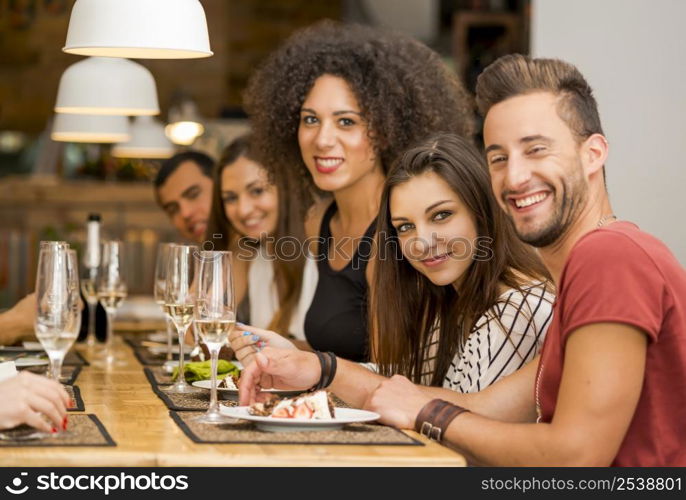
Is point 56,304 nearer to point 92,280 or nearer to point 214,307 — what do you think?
point 214,307

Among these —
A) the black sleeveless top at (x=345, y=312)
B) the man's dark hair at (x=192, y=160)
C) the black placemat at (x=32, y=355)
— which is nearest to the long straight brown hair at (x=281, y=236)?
the black sleeveless top at (x=345, y=312)

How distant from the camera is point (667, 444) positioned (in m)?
1.69

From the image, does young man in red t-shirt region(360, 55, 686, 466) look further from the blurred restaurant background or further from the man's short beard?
the blurred restaurant background

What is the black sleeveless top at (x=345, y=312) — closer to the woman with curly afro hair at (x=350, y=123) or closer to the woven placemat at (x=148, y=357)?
the woman with curly afro hair at (x=350, y=123)

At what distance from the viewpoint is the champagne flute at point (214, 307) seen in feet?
6.07

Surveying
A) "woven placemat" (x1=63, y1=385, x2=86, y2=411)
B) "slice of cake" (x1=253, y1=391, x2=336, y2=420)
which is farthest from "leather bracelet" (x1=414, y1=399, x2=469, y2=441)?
"woven placemat" (x1=63, y1=385, x2=86, y2=411)

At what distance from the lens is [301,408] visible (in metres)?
1.78

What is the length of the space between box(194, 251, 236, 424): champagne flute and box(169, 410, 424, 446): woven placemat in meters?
0.06

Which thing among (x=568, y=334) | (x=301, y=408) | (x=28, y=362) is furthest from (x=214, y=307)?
(x=28, y=362)

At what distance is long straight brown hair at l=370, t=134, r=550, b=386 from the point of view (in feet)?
7.70

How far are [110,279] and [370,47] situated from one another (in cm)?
103

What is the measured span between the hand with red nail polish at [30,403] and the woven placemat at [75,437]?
0.08 ft

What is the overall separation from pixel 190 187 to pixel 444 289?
2326 mm
